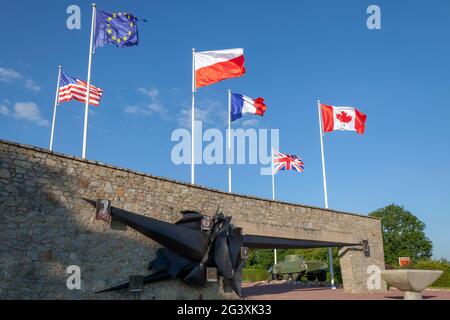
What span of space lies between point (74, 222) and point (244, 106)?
34.7 feet

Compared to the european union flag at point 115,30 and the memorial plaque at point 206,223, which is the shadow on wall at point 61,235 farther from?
the european union flag at point 115,30

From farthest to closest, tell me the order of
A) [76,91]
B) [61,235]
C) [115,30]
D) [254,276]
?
[254,276]
[76,91]
[115,30]
[61,235]

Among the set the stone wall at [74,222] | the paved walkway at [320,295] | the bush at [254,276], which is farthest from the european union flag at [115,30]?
the bush at [254,276]

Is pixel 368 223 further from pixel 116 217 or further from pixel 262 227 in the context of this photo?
pixel 116 217

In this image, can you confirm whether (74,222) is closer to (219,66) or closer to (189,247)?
(189,247)

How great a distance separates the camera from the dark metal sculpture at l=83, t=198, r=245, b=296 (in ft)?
38.9

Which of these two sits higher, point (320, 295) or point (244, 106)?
point (244, 106)

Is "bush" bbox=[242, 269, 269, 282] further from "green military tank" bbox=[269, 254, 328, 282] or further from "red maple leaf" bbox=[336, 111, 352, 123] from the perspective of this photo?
"red maple leaf" bbox=[336, 111, 352, 123]

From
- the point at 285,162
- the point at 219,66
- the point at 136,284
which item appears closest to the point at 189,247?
the point at 136,284

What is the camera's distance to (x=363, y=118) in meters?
20.9

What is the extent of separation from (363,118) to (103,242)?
47.8ft

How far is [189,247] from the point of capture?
12.2 metres

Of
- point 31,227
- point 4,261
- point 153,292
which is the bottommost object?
point 153,292
